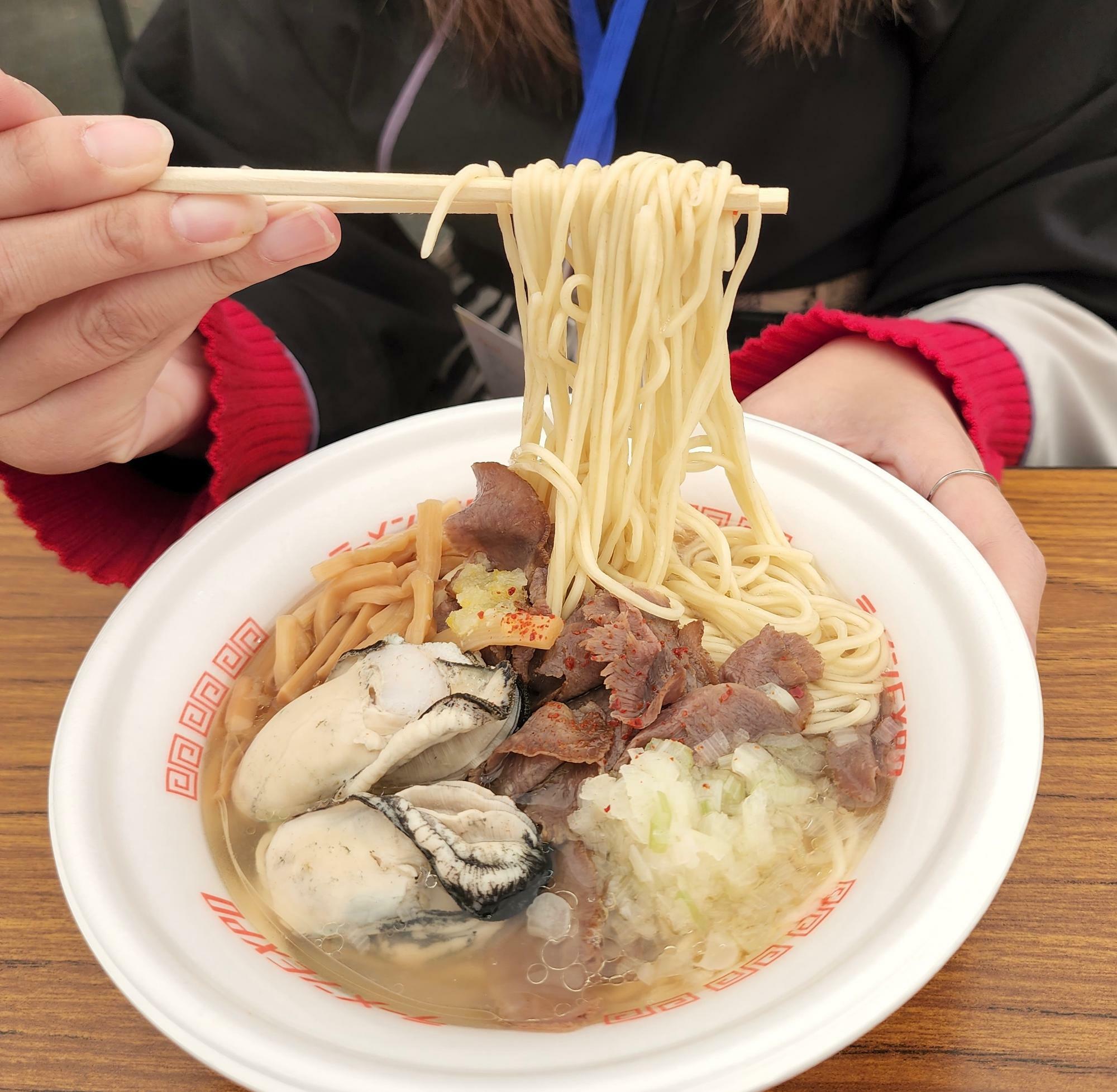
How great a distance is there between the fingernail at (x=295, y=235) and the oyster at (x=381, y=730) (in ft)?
2.14

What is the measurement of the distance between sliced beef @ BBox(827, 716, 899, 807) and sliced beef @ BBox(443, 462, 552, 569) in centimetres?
65

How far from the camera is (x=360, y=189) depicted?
1.10 m

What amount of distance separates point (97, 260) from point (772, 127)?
169cm

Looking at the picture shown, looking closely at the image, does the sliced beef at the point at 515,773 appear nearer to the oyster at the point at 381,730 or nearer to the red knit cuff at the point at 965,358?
the oyster at the point at 381,730

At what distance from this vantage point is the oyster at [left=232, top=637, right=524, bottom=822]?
1.27m

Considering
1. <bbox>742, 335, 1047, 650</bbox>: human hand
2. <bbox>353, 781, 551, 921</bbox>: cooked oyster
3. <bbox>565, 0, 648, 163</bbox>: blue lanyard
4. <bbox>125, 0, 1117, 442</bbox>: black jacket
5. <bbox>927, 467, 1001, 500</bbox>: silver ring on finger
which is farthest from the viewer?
<bbox>125, 0, 1117, 442</bbox>: black jacket

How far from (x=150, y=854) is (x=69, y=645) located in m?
0.72

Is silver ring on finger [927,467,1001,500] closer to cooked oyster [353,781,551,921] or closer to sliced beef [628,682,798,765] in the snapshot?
sliced beef [628,682,798,765]

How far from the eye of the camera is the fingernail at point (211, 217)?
0.99 meters

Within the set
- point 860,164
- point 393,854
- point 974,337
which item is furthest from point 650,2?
point 393,854

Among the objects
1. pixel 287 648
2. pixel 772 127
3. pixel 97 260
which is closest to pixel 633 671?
pixel 287 648

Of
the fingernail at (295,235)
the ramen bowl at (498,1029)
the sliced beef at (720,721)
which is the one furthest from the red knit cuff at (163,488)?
the sliced beef at (720,721)

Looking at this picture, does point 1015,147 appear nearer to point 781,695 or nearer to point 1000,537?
point 1000,537

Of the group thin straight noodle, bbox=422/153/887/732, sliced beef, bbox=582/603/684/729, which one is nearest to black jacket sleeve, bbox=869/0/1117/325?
thin straight noodle, bbox=422/153/887/732
